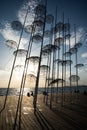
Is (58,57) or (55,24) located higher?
(55,24)

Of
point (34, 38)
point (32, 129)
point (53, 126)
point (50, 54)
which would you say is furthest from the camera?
point (50, 54)

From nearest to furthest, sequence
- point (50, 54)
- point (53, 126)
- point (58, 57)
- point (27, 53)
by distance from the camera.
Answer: point (53, 126) → point (27, 53) → point (50, 54) → point (58, 57)

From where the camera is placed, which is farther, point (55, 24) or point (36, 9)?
point (55, 24)

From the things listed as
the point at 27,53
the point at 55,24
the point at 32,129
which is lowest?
the point at 32,129

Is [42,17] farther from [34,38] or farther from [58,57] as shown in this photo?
[58,57]

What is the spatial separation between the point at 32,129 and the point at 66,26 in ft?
65.0

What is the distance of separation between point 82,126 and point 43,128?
2831mm

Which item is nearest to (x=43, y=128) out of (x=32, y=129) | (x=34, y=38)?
(x=32, y=129)

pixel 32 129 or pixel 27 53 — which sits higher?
pixel 27 53

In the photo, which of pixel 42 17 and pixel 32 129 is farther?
pixel 42 17

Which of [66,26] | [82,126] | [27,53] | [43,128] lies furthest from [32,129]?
[66,26]

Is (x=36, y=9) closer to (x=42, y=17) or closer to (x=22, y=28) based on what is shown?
(x=42, y=17)

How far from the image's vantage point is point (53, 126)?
29.8 feet

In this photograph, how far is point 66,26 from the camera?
23750mm
